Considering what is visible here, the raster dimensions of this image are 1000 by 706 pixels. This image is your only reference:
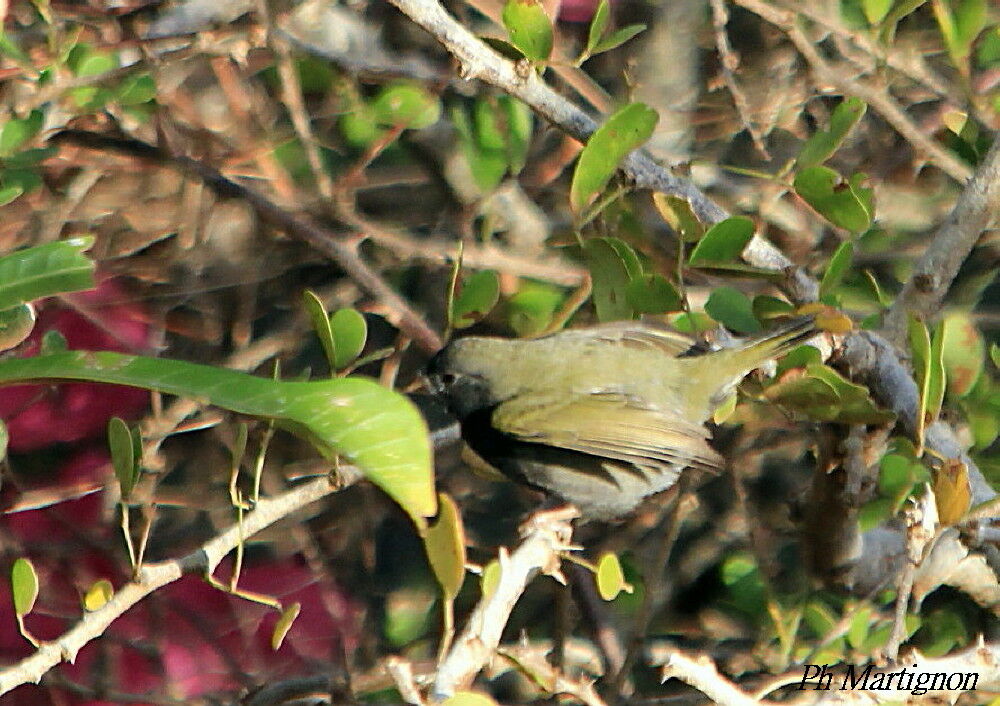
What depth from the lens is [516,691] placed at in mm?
3684

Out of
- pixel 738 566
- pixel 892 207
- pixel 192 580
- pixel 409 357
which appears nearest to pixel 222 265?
pixel 409 357

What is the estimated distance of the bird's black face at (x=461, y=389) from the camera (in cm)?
318

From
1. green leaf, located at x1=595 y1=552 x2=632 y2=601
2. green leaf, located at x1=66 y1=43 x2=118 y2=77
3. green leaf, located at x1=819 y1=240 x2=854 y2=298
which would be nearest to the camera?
green leaf, located at x1=595 y1=552 x2=632 y2=601

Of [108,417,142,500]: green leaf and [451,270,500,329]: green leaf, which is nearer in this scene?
[108,417,142,500]: green leaf

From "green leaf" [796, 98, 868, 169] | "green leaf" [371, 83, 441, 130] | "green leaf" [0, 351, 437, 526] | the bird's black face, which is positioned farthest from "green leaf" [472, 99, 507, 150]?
"green leaf" [0, 351, 437, 526]

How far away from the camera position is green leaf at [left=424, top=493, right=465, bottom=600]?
1659 millimetres

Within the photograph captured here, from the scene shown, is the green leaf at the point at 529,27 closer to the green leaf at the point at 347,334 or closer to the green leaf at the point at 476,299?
the green leaf at the point at 476,299

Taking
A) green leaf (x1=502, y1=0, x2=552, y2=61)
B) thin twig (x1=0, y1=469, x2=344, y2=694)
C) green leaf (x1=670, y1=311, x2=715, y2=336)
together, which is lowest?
thin twig (x1=0, y1=469, x2=344, y2=694)

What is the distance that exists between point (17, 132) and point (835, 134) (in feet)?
6.34

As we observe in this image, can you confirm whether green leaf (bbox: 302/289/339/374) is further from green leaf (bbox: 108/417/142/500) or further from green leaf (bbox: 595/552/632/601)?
green leaf (bbox: 595/552/632/601)

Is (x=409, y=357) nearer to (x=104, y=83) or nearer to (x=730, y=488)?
(x=730, y=488)

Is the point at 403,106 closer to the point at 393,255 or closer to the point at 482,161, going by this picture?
the point at 482,161

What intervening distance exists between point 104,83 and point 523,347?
4.48 ft

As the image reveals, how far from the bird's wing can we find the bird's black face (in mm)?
59
